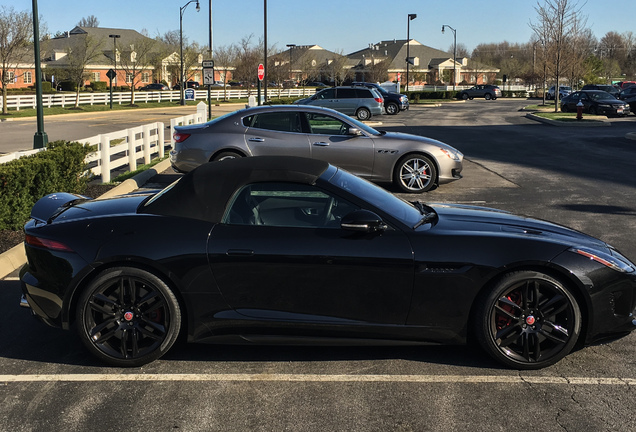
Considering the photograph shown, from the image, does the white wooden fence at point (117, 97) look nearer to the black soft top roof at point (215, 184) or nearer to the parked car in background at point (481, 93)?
the parked car in background at point (481, 93)

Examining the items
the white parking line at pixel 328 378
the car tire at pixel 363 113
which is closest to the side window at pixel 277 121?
the white parking line at pixel 328 378

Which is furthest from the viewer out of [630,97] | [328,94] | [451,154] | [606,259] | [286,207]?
[630,97]

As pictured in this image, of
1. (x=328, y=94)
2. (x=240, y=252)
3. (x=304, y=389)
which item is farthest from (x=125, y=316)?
(x=328, y=94)

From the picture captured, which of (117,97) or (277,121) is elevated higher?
(117,97)

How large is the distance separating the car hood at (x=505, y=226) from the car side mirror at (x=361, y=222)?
0.53 m

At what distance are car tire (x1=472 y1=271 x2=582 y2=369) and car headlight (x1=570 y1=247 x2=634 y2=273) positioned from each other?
290 millimetres

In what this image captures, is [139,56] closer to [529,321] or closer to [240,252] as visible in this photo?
[240,252]

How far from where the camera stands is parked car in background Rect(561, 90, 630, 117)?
38.8 meters

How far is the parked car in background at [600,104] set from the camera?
1526 inches

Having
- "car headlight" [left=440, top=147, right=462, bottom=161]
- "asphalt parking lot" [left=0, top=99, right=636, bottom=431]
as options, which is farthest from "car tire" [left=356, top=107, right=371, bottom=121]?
"asphalt parking lot" [left=0, top=99, right=636, bottom=431]

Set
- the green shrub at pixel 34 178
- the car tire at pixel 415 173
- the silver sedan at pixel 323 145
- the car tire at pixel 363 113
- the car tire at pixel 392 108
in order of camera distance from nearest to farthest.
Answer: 1. the green shrub at pixel 34 178
2. the silver sedan at pixel 323 145
3. the car tire at pixel 415 173
4. the car tire at pixel 363 113
5. the car tire at pixel 392 108

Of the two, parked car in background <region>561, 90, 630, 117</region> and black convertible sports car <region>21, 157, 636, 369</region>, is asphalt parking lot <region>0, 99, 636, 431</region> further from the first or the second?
parked car in background <region>561, 90, 630, 117</region>

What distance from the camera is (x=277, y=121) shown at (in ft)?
40.9

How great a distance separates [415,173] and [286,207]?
772 centimetres
